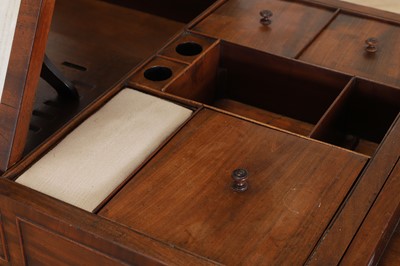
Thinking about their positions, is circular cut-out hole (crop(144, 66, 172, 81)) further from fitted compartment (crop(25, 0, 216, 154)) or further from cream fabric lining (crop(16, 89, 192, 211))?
fitted compartment (crop(25, 0, 216, 154))

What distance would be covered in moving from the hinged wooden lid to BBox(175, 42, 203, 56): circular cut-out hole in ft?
1.66

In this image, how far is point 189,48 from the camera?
Result: 6.77 feet

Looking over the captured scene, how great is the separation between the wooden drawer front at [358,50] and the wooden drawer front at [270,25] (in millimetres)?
37

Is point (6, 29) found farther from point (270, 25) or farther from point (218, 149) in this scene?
point (270, 25)

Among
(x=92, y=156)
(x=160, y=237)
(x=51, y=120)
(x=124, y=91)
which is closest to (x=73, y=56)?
(x=51, y=120)

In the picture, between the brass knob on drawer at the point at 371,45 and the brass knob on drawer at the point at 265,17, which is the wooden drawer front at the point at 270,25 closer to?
the brass knob on drawer at the point at 265,17

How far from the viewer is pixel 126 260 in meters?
1.47

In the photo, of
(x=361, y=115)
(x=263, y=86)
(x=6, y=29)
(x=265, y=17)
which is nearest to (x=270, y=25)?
(x=265, y=17)

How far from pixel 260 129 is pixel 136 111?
0.92 feet

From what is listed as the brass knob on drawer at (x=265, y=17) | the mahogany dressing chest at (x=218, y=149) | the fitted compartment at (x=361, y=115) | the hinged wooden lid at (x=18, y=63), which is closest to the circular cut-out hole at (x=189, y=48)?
the mahogany dressing chest at (x=218, y=149)

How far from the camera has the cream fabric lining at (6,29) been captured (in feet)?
5.30

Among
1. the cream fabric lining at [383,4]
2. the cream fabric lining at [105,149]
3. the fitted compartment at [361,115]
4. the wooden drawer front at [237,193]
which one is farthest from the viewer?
the cream fabric lining at [383,4]

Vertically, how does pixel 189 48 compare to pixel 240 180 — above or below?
above

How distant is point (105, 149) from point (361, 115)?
26.7 inches
